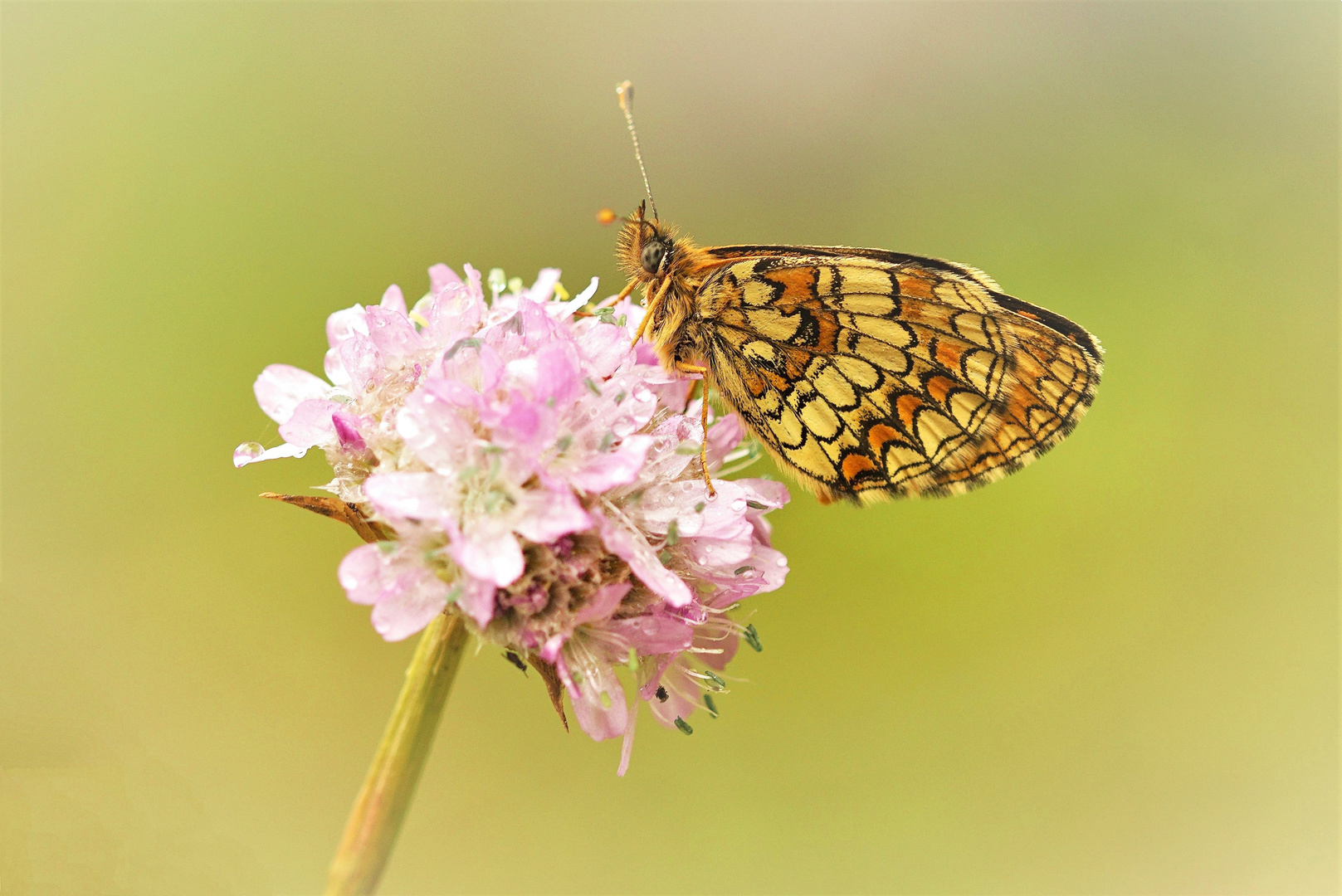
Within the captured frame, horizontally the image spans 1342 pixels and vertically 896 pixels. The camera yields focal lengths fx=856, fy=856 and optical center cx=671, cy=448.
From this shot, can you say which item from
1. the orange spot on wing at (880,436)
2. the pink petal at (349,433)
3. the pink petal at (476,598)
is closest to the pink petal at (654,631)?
the pink petal at (476,598)

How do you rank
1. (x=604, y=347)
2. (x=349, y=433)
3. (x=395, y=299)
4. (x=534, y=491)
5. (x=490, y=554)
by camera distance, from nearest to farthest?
1. (x=490, y=554)
2. (x=534, y=491)
3. (x=349, y=433)
4. (x=604, y=347)
5. (x=395, y=299)

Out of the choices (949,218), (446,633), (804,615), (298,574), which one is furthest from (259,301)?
(949,218)

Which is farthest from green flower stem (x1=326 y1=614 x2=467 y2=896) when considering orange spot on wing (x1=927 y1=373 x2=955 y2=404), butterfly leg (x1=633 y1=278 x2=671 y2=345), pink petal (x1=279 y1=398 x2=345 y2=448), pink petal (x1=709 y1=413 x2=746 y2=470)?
orange spot on wing (x1=927 y1=373 x2=955 y2=404)

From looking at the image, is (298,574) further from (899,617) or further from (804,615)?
(899,617)

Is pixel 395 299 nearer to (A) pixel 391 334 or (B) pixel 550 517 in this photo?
(A) pixel 391 334

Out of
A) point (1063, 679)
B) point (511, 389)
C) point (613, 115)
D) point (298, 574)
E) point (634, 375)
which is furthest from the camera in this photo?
point (613, 115)

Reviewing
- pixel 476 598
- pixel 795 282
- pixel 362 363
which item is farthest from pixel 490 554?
pixel 795 282
